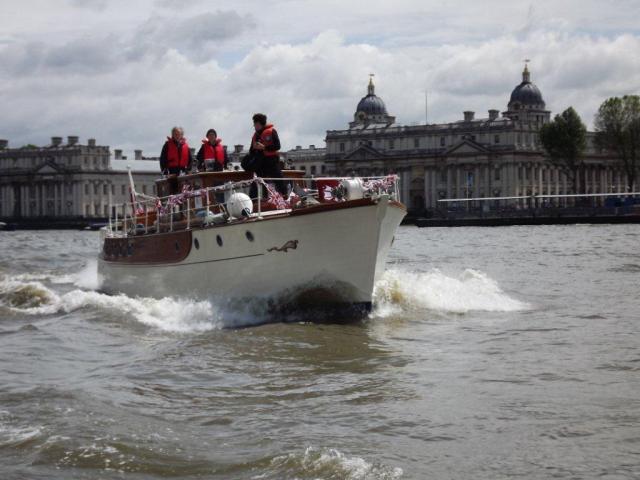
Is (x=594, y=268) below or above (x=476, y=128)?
below

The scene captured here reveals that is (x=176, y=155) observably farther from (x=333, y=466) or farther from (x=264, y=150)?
(x=333, y=466)

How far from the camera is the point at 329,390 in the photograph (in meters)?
15.9

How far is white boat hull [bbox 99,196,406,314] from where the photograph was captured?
21906 millimetres

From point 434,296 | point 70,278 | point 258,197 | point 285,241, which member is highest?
point 258,197

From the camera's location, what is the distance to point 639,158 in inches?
5837

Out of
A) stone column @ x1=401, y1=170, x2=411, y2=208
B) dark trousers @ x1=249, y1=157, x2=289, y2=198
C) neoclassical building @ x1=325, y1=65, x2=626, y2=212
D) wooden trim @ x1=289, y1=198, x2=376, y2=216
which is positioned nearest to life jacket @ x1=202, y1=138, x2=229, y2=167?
dark trousers @ x1=249, y1=157, x2=289, y2=198

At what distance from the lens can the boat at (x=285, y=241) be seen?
2192 cm

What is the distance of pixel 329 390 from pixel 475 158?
16511cm

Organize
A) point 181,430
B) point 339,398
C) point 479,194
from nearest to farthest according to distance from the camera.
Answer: point 181,430 < point 339,398 < point 479,194

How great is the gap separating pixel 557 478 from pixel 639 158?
142 metres

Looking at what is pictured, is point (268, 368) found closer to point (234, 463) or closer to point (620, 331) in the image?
point (234, 463)

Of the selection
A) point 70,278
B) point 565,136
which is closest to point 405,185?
point 565,136

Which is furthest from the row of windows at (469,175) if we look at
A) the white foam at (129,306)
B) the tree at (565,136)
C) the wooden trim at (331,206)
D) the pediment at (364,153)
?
the wooden trim at (331,206)

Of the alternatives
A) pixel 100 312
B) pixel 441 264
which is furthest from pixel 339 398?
pixel 441 264
